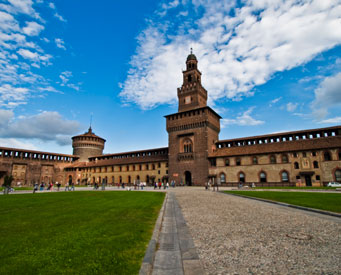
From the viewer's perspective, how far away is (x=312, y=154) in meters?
36.1

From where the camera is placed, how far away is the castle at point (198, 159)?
120 feet

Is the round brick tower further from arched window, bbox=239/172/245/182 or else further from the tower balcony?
arched window, bbox=239/172/245/182

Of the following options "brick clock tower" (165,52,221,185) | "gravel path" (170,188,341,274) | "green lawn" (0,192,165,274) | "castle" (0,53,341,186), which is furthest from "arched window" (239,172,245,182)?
"green lawn" (0,192,165,274)

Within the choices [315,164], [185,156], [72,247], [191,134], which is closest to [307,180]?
[315,164]

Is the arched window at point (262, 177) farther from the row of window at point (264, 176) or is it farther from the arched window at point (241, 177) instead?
the arched window at point (241, 177)

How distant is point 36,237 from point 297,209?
11.9m

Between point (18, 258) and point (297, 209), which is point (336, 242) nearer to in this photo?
point (297, 209)

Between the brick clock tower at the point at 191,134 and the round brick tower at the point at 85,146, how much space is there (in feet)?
128

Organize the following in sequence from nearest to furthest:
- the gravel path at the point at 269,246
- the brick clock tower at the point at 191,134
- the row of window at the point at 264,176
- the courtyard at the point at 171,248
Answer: the courtyard at the point at 171,248 < the gravel path at the point at 269,246 < the row of window at the point at 264,176 < the brick clock tower at the point at 191,134

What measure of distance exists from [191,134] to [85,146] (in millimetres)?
46289

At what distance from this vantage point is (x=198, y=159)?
46.1 metres

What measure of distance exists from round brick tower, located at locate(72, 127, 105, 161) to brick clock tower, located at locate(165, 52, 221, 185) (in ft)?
128

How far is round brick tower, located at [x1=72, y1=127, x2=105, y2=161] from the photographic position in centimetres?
7644

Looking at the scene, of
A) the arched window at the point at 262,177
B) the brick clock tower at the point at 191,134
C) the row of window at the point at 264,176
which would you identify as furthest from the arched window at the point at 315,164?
the brick clock tower at the point at 191,134
